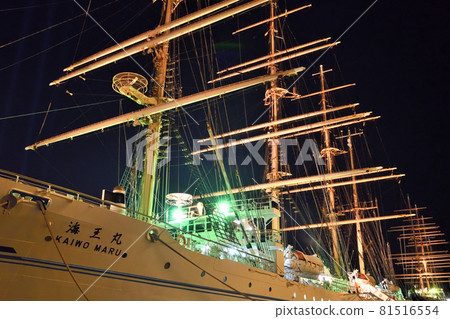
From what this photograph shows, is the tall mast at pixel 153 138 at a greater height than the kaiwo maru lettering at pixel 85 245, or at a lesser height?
greater

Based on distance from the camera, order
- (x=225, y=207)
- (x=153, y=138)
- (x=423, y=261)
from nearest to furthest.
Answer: (x=153, y=138) → (x=225, y=207) → (x=423, y=261)

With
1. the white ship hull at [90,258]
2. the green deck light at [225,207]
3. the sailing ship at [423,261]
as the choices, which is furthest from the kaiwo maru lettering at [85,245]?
the sailing ship at [423,261]

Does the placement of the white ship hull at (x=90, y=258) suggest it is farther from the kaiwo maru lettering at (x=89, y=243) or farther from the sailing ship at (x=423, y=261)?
the sailing ship at (x=423, y=261)

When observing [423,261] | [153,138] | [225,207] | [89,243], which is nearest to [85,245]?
[89,243]

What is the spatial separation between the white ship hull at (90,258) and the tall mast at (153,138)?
3715 mm

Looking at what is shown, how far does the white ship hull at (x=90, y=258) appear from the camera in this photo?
274 inches

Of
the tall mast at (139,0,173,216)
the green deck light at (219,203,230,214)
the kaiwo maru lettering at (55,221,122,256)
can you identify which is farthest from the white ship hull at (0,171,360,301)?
the green deck light at (219,203,230,214)

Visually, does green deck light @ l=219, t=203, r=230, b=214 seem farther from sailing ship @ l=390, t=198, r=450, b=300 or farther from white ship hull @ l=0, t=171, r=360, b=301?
sailing ship @ l=390, t=198, r=450, b=300

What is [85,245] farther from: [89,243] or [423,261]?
[423,261]

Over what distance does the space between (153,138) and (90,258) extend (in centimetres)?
807

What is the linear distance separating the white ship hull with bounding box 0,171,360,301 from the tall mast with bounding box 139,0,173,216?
12.2 ft

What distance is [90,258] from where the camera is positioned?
7969 mm

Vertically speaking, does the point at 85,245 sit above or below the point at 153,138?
below

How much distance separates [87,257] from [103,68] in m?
12.8
